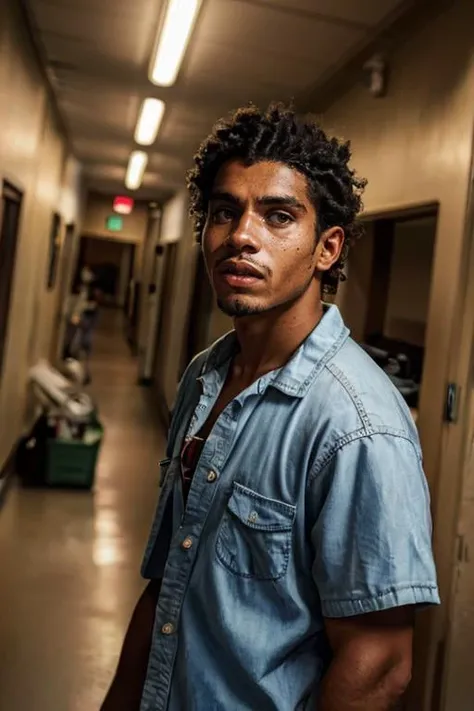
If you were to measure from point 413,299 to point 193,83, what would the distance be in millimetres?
1803

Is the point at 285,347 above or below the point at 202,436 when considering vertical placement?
above

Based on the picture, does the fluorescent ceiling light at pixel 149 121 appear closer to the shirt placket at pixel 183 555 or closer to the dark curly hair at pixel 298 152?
the dark curly hair at pixel 298 152

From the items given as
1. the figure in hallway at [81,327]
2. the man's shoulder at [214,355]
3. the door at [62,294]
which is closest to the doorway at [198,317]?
the door at [62,294]

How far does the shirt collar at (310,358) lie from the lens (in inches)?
39.1

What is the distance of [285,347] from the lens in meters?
1.09

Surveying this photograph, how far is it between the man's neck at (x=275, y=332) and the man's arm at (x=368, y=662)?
40 centimetres

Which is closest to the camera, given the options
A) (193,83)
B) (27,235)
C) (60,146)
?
(193,83)

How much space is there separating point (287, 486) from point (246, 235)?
0.38 m

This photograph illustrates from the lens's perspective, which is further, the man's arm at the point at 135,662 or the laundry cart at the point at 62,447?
the laundry cart at the point at 62,447

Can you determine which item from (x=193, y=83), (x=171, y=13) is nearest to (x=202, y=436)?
(x=171, y=13)

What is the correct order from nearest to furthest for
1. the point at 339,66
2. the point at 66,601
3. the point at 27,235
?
the point at 66,601 < the point at 339,66 < the point at 27,235

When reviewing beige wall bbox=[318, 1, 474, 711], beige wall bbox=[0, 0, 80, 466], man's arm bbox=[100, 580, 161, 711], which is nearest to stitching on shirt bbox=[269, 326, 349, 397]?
man's arm bbox=[100, 580, 161, 711]

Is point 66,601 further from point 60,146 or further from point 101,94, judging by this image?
point 60,146

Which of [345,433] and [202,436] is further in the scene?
[202,436]
